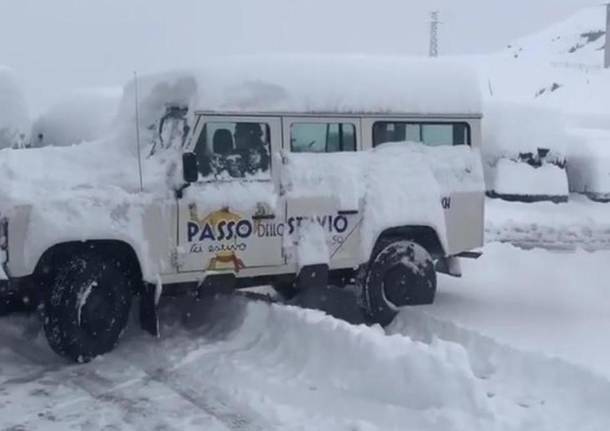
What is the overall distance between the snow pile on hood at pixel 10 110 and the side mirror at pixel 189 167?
252 inches

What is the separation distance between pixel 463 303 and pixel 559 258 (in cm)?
303

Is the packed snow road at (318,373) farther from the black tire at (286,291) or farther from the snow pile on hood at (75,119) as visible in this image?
the snow pile on hood at (75,119)

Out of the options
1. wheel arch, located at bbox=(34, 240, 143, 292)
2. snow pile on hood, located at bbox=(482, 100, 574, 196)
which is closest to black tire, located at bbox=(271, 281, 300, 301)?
wheel arch, located at bbox=(34, 240, 143, 292)

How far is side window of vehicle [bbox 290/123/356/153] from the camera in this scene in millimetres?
9148

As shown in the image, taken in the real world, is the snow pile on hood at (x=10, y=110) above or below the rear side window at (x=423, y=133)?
above

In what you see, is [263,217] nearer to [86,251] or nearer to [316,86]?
[316,86]

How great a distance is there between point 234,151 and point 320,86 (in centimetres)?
112

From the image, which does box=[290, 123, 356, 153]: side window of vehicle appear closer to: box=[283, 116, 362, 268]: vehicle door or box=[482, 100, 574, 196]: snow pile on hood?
box=[283, 116, 362, 268]: vehicle door

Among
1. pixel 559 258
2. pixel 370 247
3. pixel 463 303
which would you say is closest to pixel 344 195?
pixel 370 247

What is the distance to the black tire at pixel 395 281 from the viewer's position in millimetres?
9602

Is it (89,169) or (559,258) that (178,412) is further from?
(559,258)

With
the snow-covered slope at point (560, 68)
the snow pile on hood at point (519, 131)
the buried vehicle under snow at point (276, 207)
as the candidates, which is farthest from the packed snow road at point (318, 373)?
the snow-covered slope at point (560, 68)

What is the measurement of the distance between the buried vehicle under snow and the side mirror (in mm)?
12

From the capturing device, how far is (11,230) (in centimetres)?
771
